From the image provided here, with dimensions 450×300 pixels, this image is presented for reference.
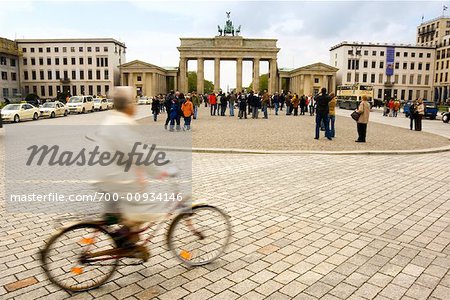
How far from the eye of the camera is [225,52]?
8456cm

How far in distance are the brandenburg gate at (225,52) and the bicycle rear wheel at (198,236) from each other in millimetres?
79947

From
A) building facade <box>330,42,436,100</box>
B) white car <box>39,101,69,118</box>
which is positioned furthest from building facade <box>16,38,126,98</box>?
white car <box>39,101,69,118</box>

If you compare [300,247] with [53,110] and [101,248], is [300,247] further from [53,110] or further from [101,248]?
[53,110]

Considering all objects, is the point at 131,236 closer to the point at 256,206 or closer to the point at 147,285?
the point at 147,285

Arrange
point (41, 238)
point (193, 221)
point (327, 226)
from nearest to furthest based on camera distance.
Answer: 1. point (193, 221)
2. point (41, 238)
3. point (327, 226)

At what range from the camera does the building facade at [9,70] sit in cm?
8050

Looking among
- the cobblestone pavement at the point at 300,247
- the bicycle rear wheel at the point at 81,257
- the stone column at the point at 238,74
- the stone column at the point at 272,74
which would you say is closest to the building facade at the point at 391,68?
the stone column at the point at 272,74

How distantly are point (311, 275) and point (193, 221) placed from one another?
1.44m

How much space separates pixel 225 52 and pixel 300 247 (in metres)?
82.8

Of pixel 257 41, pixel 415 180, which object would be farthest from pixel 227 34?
pixel 415 180

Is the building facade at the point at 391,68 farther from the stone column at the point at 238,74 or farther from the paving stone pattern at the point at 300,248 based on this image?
the paving stone pattern at the point at 300,248

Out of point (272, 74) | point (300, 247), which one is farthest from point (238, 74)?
point (300, 247)

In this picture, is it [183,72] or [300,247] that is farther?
[183,72]

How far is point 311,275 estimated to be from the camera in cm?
419
